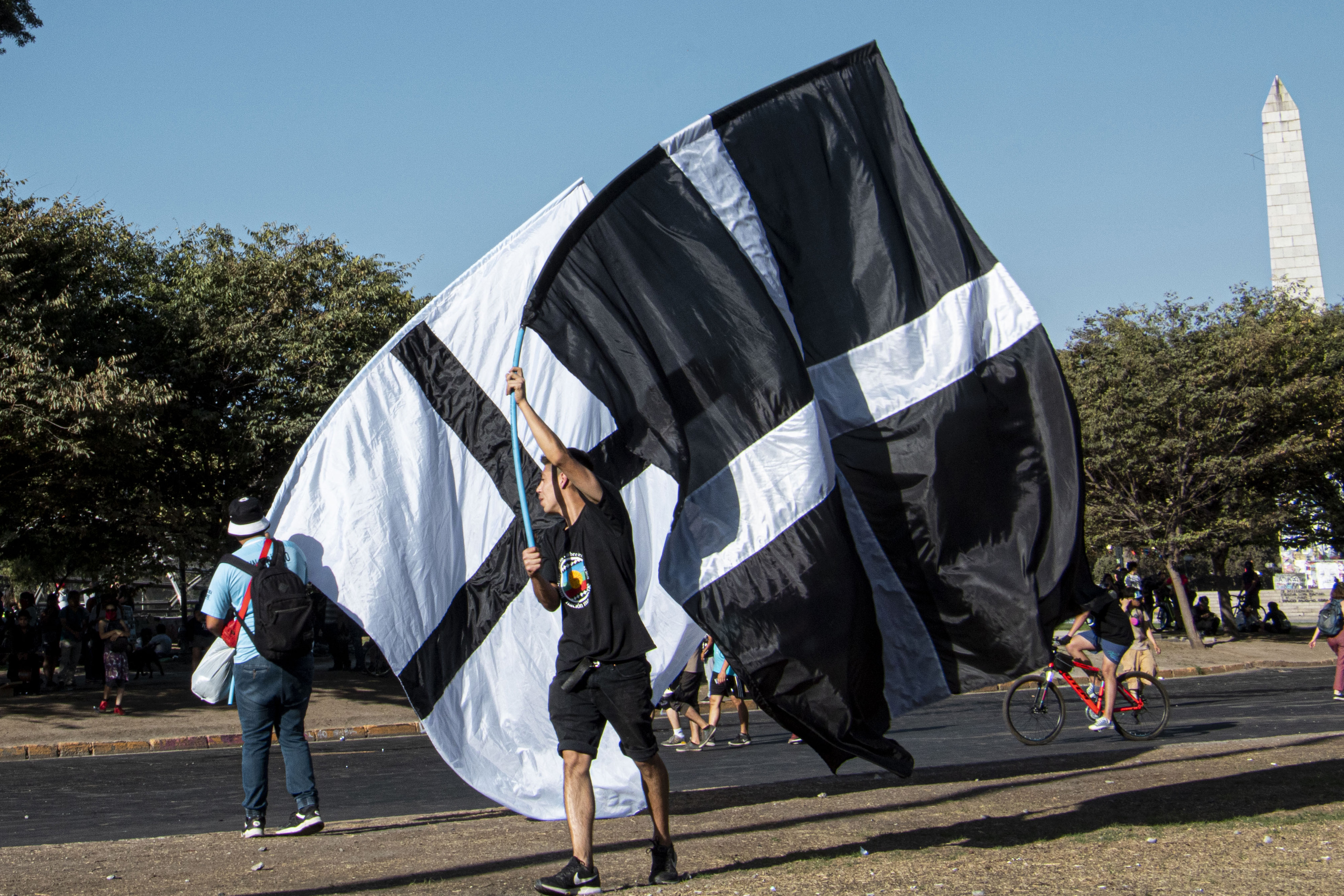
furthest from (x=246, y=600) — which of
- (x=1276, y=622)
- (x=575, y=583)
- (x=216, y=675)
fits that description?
(x=1276, y=622)

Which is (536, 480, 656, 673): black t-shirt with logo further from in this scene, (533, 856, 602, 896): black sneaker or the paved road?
the paved road

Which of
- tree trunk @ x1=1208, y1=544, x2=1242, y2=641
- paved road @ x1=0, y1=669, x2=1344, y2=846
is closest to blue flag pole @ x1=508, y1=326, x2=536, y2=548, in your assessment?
paved road @ x1=0, y1=669, x2=1344, y2=846

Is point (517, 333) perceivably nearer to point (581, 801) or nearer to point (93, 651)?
point (581, 801)

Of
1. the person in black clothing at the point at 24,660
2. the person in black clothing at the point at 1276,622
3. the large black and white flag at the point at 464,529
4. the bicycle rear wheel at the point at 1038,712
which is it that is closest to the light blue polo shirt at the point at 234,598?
the large black and white flag at the point at 464,529

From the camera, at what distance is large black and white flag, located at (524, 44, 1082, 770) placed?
4801 mm

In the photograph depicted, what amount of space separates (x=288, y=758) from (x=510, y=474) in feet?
6.54

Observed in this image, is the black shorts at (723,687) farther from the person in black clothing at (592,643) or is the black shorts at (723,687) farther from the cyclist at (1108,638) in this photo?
the person in black clothing at (592,643)

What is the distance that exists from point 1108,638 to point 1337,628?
597cm

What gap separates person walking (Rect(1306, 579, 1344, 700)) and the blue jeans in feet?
45.5

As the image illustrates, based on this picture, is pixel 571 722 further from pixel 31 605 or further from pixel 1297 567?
pixel 1297 567

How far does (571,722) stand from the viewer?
4805 mm

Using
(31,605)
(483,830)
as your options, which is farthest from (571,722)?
(31,605)

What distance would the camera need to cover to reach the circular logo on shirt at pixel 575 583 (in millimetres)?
4816

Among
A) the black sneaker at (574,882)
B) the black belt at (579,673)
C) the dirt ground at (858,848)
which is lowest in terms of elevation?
the dirt ground at (858,848)
